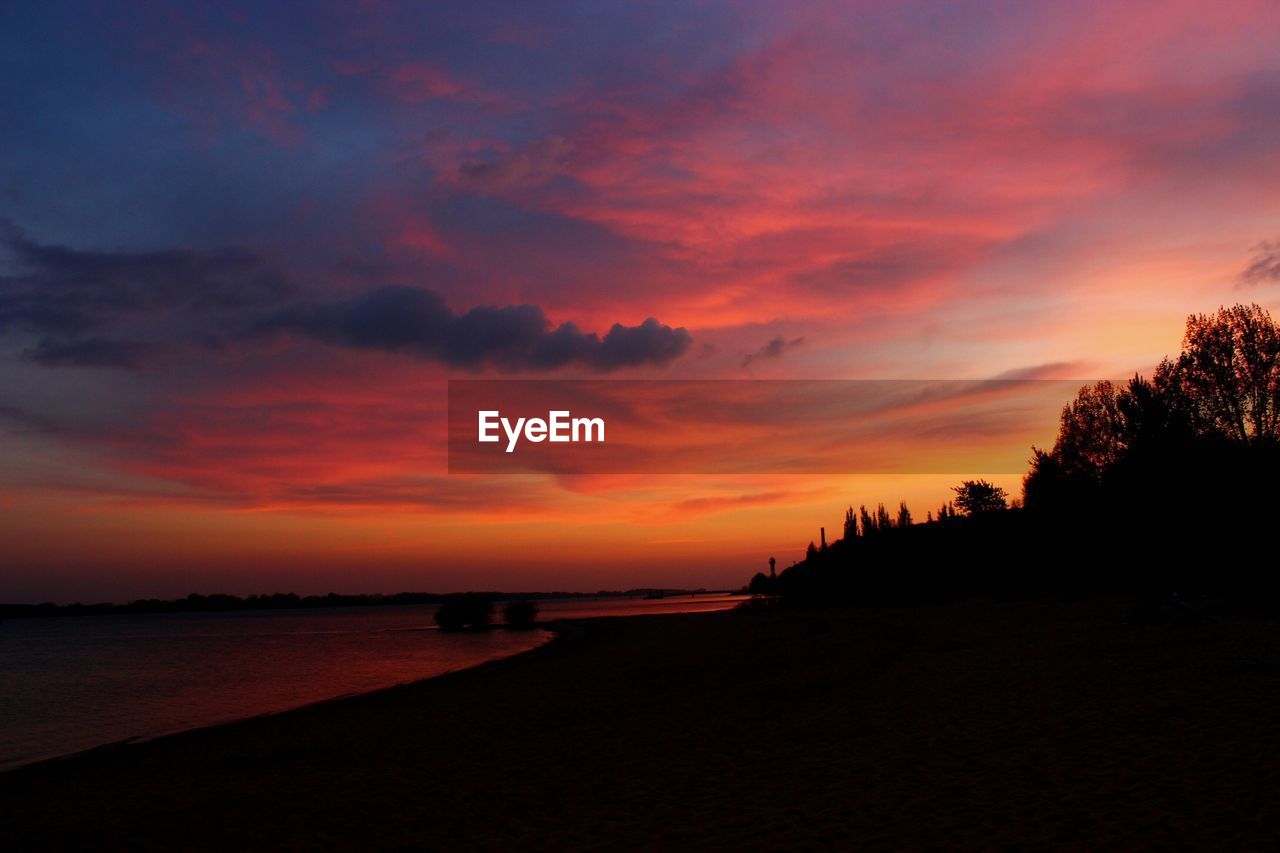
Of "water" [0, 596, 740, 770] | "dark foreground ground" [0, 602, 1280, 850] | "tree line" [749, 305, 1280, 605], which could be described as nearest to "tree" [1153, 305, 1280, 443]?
"tree line" [749, 305, 1280, 605]

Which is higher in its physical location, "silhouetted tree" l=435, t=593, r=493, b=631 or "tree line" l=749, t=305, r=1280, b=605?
"tree line" l=749, t=305, r=1280, b=605

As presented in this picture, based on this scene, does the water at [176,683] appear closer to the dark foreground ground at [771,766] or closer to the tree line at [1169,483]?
the dark foreground ground at [771,766]

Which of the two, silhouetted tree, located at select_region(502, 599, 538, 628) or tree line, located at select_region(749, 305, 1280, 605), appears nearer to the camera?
tree line, located at select_region(749, 305, 1280, 605)

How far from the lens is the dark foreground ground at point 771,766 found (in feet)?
36.6

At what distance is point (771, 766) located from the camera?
15.3 m

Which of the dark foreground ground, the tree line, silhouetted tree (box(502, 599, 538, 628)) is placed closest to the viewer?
the dark foreground ground

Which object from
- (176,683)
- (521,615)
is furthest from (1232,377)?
(521,615)

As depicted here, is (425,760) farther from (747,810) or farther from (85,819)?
(747,810)

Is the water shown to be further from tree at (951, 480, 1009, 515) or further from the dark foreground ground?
tree at (951, 480, 1009, 515)

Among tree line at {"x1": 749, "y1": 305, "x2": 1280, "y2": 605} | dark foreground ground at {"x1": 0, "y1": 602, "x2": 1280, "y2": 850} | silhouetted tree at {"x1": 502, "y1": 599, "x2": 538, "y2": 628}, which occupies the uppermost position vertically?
tree line at {"x1": 749, "y1": 305, "x2": 1280, "y2": 605}

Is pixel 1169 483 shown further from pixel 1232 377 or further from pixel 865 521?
pixel 865 521

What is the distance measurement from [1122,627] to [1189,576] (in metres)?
22.6

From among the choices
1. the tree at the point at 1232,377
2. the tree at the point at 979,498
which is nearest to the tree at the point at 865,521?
the tree at the point at 979,498

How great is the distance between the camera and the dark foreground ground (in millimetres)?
11156
